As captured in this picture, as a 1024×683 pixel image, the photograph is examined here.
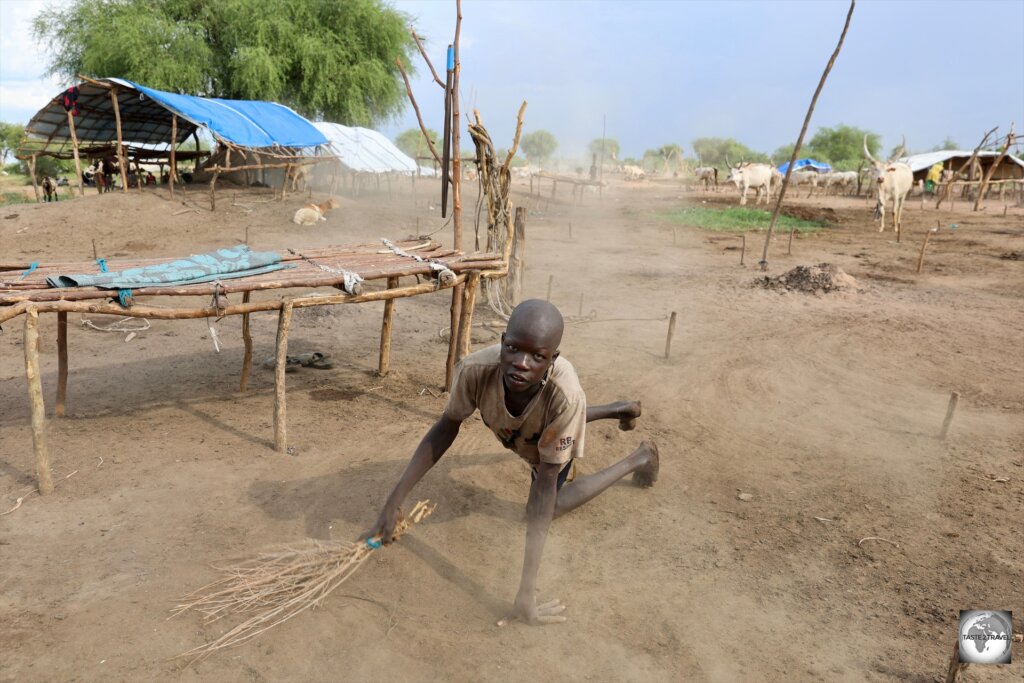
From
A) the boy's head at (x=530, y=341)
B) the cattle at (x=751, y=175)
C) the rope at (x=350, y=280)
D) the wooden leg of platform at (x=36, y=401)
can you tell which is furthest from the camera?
the cattle at (x=751, y=175)

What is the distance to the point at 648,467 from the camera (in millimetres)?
3447

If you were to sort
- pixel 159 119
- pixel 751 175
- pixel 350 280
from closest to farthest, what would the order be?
pixel 350 280
pixel 159 119
pixel 751 175

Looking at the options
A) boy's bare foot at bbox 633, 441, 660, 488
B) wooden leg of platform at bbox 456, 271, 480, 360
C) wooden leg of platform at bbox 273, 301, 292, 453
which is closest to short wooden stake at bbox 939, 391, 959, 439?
boy's bare foot at bbox 633, 441, 660, 488

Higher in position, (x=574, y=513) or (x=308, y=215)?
(x=308, y=215)

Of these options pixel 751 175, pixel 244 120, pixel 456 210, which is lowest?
pixel 456 210

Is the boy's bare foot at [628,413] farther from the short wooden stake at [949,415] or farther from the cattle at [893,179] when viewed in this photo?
the cattle at [893,179]

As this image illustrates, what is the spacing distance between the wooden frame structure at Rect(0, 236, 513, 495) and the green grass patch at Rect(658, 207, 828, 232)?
1201 cm

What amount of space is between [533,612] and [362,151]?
1841 centimetres

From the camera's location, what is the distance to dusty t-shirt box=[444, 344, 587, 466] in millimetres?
2387

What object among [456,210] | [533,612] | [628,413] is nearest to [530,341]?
[533,612]

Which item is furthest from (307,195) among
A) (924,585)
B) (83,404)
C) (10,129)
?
(10,129)

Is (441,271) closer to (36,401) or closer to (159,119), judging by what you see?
(36,401)

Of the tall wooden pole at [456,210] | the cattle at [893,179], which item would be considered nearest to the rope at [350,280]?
the tall wooden pole at [456,210]

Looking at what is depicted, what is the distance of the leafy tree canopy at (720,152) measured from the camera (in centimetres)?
5056
